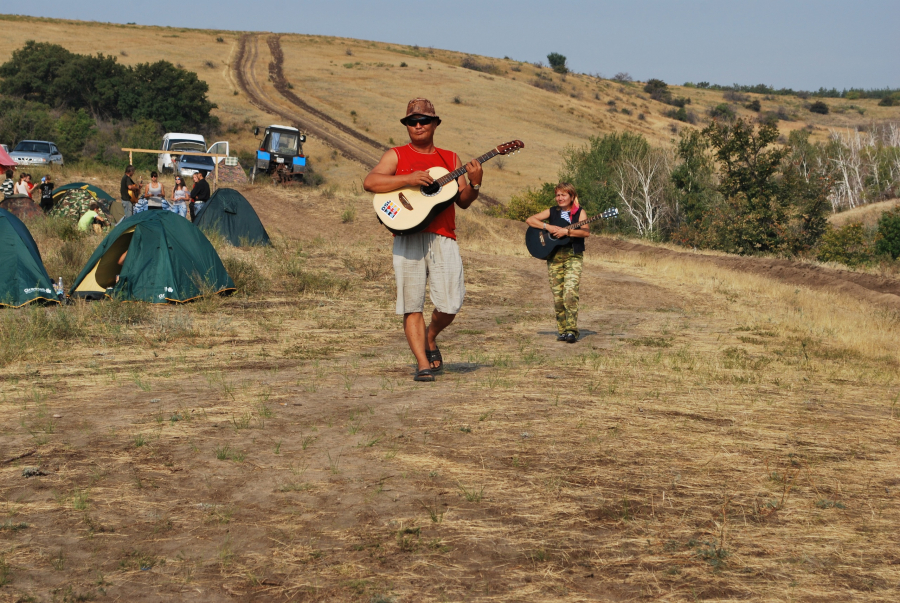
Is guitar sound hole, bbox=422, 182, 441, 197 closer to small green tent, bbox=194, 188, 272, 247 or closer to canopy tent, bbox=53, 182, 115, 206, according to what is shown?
small green tent, bbox=194, 188, 272, 247

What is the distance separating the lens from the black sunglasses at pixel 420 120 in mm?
6828

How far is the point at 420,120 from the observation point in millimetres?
6836

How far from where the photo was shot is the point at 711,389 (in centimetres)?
720

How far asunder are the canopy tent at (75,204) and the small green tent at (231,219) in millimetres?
2348

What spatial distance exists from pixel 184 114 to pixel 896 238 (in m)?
35.9

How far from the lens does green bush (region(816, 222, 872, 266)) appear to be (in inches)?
1168

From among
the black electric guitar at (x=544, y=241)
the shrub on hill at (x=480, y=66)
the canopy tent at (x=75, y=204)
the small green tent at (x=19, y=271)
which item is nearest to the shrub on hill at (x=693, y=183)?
the canopy tent at (x=75, y=204)

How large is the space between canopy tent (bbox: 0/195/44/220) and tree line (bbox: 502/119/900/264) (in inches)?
769

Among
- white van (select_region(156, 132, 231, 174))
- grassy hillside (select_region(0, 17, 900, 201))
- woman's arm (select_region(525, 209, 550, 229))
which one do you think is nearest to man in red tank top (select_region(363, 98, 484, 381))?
woman's arm (select_region(525, 209, 550, 229))

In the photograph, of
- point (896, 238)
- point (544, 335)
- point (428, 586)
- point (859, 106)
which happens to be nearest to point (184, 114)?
point (896, 238)

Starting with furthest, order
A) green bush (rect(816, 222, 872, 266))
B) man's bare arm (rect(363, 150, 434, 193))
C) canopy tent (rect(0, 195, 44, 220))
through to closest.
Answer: green bush (rect(816, 222, 872, 266))
canopy tent (rect(0, 195, 44, 220))
man's bare arm (rect(363, 150, 434, 193))

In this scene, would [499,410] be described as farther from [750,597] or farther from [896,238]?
[896,238]

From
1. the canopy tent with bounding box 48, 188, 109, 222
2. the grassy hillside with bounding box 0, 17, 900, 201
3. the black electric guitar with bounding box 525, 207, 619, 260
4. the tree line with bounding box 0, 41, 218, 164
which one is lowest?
the black electric guitar with bounding box 525, 207, 619, 260

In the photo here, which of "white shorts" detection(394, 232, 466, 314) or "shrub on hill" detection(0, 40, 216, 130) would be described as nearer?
"white shorts" detection(394, 232, 466, 314)
